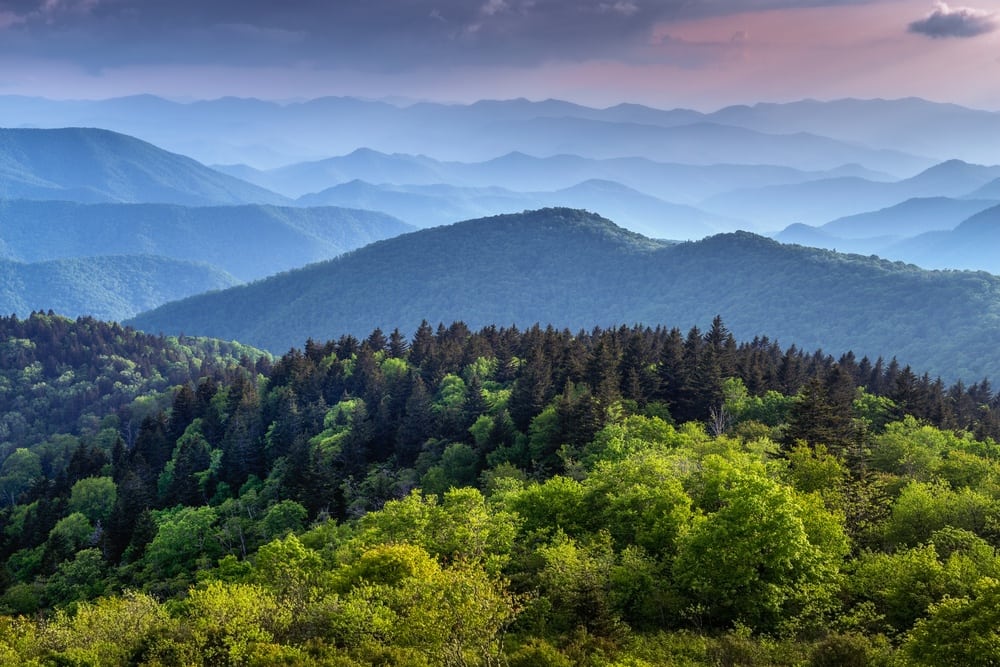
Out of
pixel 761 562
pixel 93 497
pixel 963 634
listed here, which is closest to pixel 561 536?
pixel 761 562

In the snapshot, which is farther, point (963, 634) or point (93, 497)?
point (93, 497)

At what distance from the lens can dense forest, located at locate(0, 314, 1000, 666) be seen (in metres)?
33.4

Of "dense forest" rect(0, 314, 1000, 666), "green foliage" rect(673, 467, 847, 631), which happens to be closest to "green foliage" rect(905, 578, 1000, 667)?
"dense forest" rect(0, 314, 1000, 666)

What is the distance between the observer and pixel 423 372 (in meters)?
126

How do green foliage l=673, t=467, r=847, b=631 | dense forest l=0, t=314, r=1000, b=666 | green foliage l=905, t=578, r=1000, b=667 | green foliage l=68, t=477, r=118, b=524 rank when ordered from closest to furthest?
1. green foliage l=905, t=578, r=1000, b=667
2. dense forest l=0, t=314, r=1000, b=666
3. green foliage l=673, t=467, r=847, b=631
4. green foliage l=68, t=477, r=118, b=524

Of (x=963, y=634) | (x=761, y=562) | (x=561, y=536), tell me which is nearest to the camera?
(x=963, y=634)

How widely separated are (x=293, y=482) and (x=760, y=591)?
2608 inches

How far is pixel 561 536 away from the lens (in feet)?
148

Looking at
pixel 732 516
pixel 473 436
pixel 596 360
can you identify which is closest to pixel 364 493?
pixel 473 436

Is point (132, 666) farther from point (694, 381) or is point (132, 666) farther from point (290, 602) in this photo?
point (694, 381)

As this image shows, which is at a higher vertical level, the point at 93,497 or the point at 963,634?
the point at 963,634

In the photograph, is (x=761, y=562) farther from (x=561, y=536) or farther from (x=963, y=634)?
(x=561, y=536)

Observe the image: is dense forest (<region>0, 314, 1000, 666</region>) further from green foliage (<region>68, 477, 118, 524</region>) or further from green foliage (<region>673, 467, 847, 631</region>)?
green foliage (<region>68, 477, 118, 524</region>)

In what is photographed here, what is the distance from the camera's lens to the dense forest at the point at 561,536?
110ft
